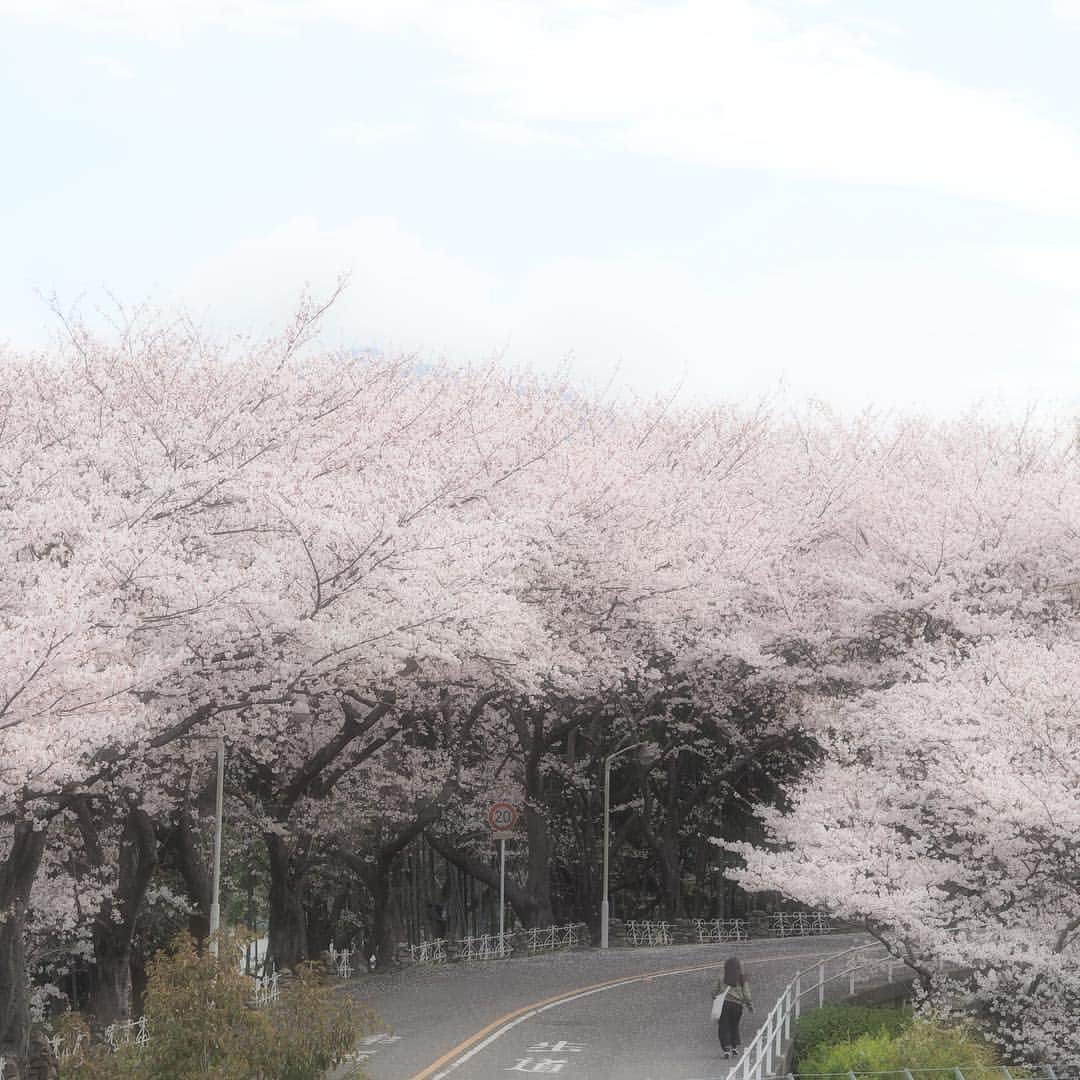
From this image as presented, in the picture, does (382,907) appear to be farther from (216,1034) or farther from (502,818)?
(216,1034)

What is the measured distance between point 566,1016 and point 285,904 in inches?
454

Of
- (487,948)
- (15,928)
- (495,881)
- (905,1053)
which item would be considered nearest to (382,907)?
(487,948)

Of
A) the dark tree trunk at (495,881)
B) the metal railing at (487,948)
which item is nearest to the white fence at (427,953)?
the metal railing at (487,948)

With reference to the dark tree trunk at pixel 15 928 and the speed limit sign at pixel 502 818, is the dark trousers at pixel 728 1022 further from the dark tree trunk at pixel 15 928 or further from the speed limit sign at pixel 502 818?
the speed limit sign at pixel 502 818

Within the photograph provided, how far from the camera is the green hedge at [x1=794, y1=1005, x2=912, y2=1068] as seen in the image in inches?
930

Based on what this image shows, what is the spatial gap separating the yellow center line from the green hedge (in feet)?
15.7

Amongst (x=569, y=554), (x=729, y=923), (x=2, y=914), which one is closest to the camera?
(x=2, y=914)

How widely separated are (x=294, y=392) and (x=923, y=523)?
14.6m

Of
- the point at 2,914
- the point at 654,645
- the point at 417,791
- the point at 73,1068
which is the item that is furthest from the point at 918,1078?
the point at 417,791

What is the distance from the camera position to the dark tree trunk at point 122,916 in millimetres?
28688

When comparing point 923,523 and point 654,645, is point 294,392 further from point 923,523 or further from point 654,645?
point 923,523

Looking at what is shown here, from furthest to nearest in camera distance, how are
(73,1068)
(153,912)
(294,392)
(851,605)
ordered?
(153,912), (851,605), (294,392), (73,1068)

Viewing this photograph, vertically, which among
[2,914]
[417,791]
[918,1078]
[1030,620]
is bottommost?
[918,1078]

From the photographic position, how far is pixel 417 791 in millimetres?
40781
